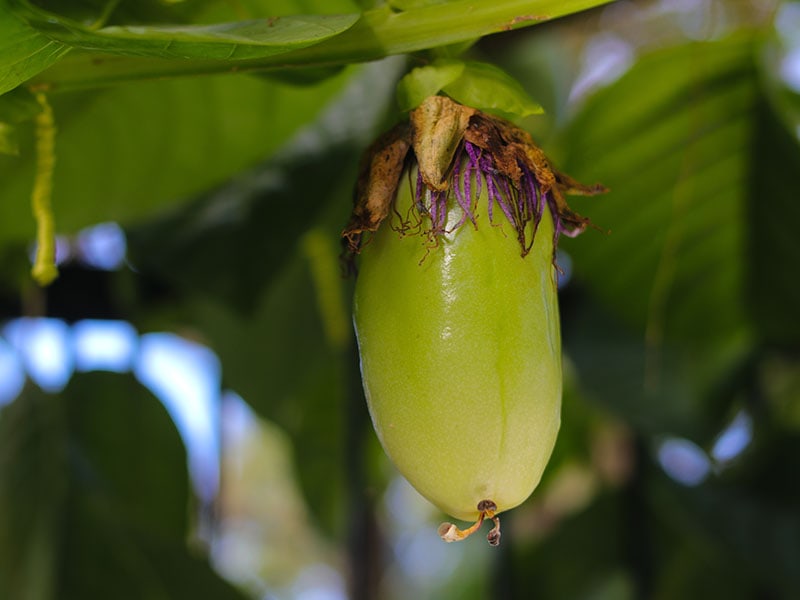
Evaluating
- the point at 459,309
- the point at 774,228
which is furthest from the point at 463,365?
the point at 774,228

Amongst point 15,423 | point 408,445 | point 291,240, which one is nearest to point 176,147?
point 291,240

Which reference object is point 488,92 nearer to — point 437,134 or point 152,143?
point 437,134

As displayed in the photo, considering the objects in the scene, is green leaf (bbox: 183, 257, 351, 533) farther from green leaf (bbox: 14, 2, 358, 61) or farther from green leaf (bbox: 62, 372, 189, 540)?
green leaf (bbox: 14, 2, 358, 61)

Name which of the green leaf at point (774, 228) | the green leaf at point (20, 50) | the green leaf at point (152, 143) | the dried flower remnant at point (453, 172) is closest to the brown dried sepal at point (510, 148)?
the dried flower remnant at point (453, 172)

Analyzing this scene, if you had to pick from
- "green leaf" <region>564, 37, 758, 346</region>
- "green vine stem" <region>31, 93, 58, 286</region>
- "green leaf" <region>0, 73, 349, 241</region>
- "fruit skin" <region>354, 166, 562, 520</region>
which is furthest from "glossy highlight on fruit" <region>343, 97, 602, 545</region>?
"green leaf" <region>564, 37, 758, 346</region>

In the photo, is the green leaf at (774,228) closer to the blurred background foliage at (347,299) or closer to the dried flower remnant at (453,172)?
the blurred background foliage at (347,299)

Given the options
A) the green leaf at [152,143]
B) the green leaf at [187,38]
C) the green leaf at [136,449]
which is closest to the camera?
the green leaf at [187,38]
